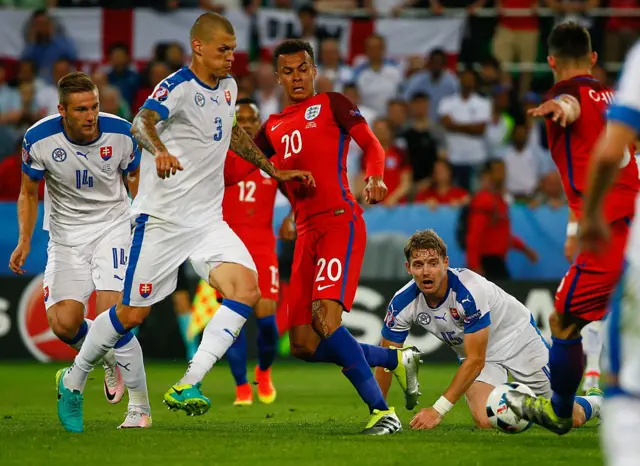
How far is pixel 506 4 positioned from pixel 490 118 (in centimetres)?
240

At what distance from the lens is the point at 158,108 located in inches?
306

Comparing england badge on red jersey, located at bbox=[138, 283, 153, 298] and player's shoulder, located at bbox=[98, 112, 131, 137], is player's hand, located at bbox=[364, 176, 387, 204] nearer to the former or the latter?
england badge on red jersey, located at bbox=[138, 283, 153, 298]

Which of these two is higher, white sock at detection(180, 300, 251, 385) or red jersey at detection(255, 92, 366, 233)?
red jersey at detection(255, 92, 366, 233)

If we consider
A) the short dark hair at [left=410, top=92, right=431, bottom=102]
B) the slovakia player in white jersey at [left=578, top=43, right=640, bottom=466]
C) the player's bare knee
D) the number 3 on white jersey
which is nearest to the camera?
the slovakia player in white jersey at [left=578, top=43, right=640, bottom=466]

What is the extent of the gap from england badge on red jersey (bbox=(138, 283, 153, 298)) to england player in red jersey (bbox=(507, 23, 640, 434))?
2434mm

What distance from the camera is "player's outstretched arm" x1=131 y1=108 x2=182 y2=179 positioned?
7258mm

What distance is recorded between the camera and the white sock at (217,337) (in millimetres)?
7629

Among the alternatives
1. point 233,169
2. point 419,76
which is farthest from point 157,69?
point 233,169

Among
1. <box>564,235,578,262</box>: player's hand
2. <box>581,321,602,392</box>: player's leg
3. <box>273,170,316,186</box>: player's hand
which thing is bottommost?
<box>581,321,602,392</box>: player's leg

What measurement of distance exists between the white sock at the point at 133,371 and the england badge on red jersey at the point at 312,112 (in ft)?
6.58

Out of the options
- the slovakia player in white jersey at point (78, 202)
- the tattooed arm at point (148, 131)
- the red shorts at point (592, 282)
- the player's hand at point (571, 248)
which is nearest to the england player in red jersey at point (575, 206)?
the red shorts at point (592, 282)

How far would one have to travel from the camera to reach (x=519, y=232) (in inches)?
623

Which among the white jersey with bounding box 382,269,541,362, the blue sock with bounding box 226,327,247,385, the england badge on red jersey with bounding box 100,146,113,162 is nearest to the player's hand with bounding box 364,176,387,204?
the white jersey with bounding box 382,269,541,362

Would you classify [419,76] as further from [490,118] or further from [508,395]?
[508,395]
